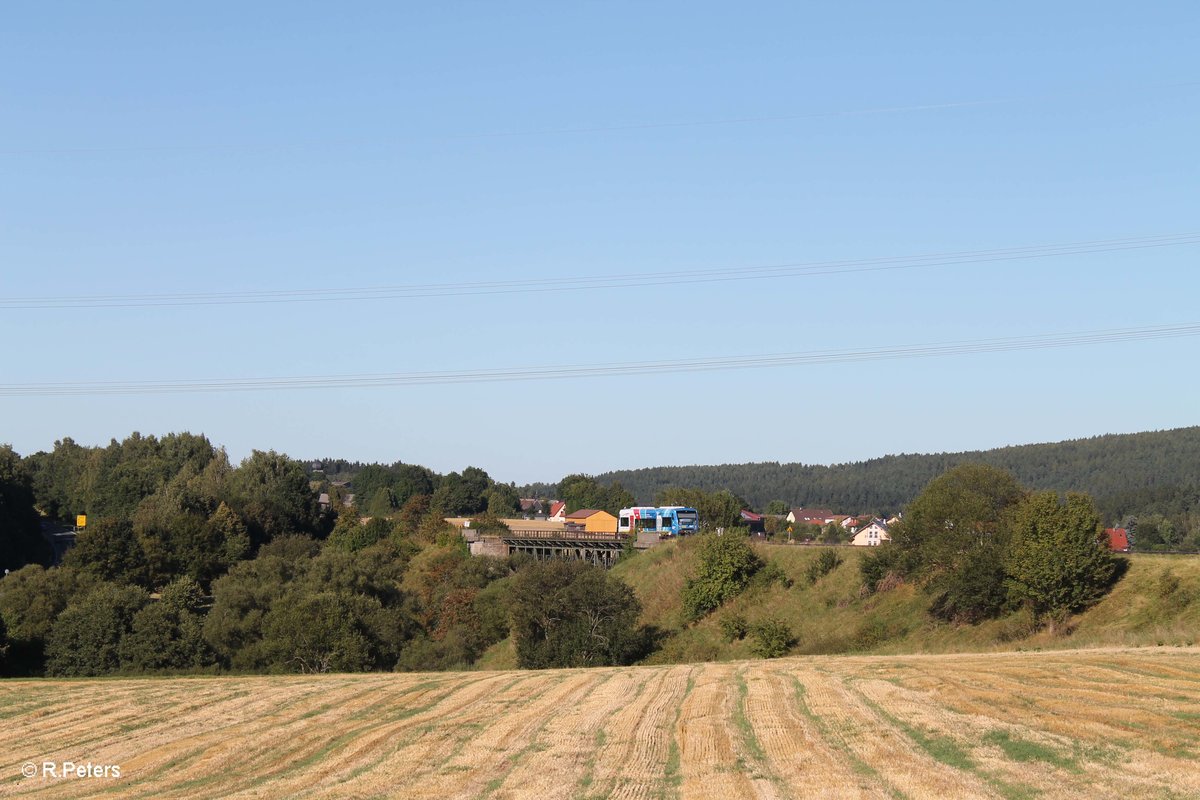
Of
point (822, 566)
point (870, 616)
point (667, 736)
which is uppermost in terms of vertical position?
point (822, 566)

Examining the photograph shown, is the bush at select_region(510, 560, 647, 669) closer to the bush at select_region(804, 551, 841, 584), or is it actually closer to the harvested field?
the bush at select_region(804, 551, 841, 584)

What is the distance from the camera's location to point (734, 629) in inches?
2613

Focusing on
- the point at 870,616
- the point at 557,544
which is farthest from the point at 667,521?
the point at 870,616

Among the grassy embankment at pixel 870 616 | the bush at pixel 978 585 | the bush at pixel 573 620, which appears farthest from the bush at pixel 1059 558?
the bush at pixel 573 620

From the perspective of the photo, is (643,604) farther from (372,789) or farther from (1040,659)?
(372,789)

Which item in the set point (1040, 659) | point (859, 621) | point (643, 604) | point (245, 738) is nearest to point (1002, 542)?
point (859, 621)

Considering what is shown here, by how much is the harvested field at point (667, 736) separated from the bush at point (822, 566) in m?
36.5

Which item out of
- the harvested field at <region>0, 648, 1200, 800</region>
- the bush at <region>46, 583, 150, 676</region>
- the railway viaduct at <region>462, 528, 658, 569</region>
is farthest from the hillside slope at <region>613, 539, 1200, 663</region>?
the bush at <region>46, 583, 150, 676</region>

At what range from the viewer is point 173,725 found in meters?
28.2

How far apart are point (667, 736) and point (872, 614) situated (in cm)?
4363

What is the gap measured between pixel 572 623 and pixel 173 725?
122 ft

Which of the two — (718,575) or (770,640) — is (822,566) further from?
(770,640)

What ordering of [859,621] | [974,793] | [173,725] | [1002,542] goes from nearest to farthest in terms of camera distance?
[974,793], [173,725], [1002,542], [859,621]

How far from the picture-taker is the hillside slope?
47.6 m
